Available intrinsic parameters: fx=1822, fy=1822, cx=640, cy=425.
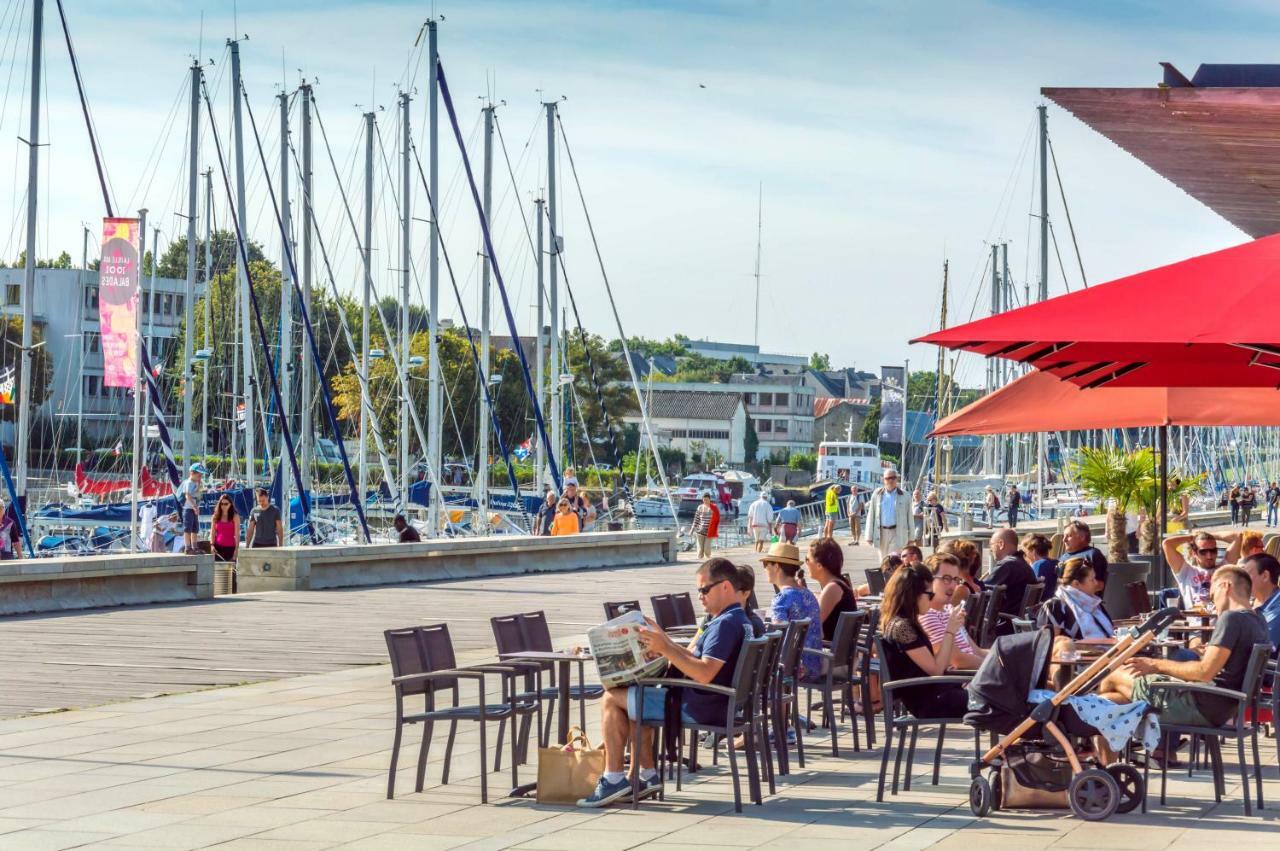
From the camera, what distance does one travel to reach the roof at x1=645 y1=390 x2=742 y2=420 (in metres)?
158

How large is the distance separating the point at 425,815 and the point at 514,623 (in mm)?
2072

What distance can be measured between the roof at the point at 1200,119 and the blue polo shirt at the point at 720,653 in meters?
10.1

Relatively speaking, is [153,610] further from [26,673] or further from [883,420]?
[883,420]

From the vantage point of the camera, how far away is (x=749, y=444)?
162 m

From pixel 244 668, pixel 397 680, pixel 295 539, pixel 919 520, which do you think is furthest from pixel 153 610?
pixel 919 520

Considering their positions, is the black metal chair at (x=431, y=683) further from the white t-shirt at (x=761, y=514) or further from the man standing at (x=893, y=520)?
the white t-shirt at (x=761, y=514)

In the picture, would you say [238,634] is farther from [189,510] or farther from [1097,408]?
[189,510]

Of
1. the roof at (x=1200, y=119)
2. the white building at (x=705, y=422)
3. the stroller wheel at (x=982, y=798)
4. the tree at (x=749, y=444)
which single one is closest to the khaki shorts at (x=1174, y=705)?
the stroller wheel at (x=982, y=798)

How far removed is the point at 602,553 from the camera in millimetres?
35875

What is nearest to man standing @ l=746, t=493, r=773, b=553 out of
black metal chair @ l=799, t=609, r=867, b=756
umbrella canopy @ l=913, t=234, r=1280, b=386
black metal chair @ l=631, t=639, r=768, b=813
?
black metal chair @ l=799, t=609, r=867, b=756

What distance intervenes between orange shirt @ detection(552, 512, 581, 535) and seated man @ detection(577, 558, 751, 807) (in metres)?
25.5

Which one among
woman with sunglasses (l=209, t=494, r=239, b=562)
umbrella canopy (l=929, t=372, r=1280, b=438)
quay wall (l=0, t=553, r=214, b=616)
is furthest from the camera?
woman with sunglasses (l=209, t=494, r=239, b=562)

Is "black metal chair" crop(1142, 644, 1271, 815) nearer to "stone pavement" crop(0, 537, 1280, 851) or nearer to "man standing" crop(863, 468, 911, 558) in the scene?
"stone pavement" crop(0, 537, 1280, 851)

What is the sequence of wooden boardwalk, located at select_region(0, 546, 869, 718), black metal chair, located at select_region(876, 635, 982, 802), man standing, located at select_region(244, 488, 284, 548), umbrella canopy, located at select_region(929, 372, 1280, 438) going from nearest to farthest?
1. black metal chair, located at select_region(876, 635, 982, 802)
2. wooden boardwalk, located at select_region(0, 546, 869, 718)
3. umbrella canopy, located at select_region(929, 372, 1280, 438)
4. man standing, located at select_region(244, 488, 284, 548)
